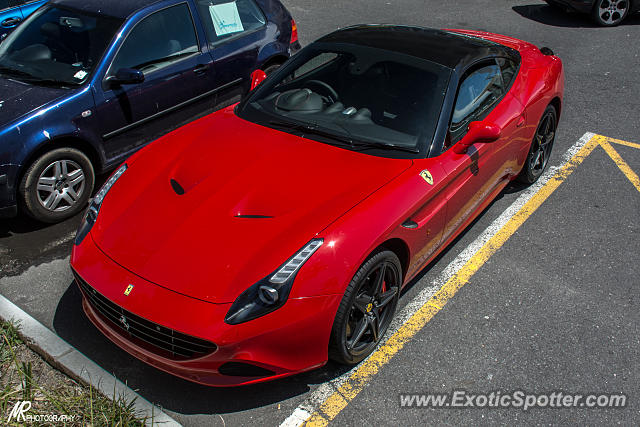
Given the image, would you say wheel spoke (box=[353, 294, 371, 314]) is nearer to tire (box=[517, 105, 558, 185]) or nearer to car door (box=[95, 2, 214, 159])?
tire (box=[517, 105, 558, 185])

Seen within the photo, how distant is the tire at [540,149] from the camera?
5.28m

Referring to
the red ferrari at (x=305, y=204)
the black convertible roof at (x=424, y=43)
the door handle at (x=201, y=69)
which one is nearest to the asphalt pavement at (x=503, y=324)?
the red ferrari at (x=305, y=204)

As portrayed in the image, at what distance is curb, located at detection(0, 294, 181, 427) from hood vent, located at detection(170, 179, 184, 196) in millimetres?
1096

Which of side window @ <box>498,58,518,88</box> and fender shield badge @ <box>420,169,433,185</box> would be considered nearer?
fender shield badge @ <box>420,169,433,185</box>

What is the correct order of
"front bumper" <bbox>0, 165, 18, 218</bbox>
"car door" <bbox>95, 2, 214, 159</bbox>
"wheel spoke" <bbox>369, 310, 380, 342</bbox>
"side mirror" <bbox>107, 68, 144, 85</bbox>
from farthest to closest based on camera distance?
1. "car door" <bbox>95, 2, 214, 159</bbox>
2. "side mirror" <bbox>107, 68, 144, 85</bbox>
3. "front bumper" <bbox>0, 165, 18, 218</bbox>
4. "wheel spoke" <bbox>369, 310, 380, 342</bbox>

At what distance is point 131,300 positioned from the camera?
302 centimetres

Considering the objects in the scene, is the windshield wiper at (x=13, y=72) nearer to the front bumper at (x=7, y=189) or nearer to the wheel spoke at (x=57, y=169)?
the wheel spoke at (x=57, y=169)

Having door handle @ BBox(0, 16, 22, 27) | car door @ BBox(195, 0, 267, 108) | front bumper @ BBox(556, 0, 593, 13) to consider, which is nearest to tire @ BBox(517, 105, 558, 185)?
car door @ BBox(195, 0, 267, 108)

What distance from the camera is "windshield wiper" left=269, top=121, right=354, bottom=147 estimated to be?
3.89 meters

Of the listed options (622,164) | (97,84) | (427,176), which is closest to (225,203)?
(427,176)

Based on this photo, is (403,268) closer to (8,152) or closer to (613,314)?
(613,314)

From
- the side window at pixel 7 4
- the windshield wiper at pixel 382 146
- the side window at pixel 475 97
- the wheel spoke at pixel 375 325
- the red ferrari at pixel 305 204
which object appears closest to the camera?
the red ferrari at pixel 305 204

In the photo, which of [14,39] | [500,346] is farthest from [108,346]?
[14,39]

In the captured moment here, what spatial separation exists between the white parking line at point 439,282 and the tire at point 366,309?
0.17 meters
